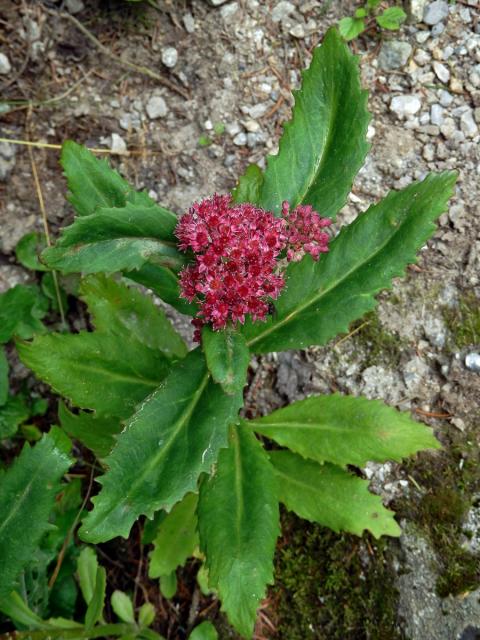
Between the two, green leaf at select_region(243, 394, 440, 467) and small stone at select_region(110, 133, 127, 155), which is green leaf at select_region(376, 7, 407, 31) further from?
green leaf at select_region(243, 394, 440, 467)

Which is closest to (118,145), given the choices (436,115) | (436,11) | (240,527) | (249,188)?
(249,188)

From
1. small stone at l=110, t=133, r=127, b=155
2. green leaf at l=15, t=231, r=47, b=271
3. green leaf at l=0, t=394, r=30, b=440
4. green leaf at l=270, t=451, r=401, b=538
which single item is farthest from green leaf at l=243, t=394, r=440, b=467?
small stone at l=110, t=133, r=127, b=155

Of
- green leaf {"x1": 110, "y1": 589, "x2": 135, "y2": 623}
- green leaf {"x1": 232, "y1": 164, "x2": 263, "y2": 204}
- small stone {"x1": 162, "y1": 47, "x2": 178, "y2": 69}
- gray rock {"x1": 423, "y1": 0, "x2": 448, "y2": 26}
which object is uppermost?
gray rock {"x1": 423, "y1": 0, "x2": 448, "y2": 26}

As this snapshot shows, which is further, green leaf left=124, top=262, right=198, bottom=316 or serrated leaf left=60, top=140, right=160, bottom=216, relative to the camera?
serrated leaf left=60, top=140, right=160, bottom=216

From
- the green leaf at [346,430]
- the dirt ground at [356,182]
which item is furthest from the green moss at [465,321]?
the green leaf at [346,430]

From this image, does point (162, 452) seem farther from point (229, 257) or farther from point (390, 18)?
point (390, 18)
